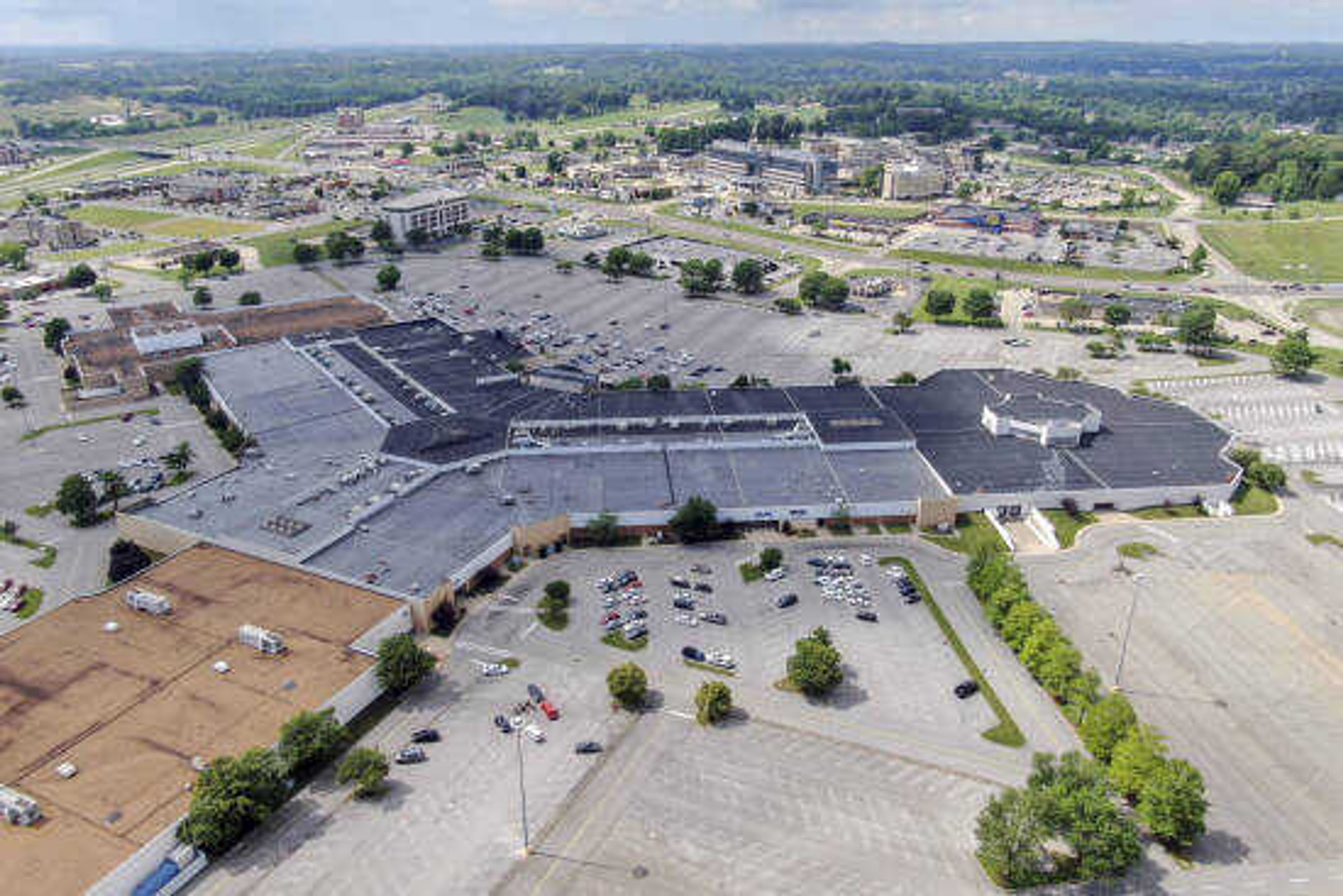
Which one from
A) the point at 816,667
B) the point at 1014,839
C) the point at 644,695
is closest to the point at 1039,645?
the point at 816,667

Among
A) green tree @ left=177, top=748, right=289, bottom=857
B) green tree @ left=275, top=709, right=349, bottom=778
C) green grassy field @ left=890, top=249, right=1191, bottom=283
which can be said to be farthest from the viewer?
green grassy field @ left=890, top=249, right=1191, bottom=283

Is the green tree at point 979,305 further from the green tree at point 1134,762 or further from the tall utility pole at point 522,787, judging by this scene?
the tall utility pole at point 522,787

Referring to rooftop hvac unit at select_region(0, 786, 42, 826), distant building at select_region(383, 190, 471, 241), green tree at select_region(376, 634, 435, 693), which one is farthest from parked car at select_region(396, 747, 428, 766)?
distant building at select_region(383, 190, 471, 241)

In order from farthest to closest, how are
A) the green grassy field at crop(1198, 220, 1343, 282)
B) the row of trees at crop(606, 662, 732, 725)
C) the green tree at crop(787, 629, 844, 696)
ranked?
the green grassy field at crop(1198, 220, 1343, 282), the green tree at crop(787, 629, 844, 696), the row of trees at crop(606, 662, 732, 725)

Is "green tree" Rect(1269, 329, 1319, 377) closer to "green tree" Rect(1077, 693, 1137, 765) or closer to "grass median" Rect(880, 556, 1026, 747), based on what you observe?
"grass median" Rect(880, 556, 1026, 747)

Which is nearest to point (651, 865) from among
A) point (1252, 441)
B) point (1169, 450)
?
point (1169, 450)

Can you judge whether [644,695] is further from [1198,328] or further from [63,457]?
[1198,328]
